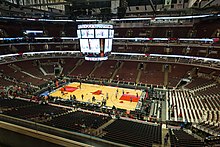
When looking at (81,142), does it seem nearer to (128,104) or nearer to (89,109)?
(89,109)

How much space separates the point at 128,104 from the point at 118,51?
22682 millimetres

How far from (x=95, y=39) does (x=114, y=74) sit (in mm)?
15457

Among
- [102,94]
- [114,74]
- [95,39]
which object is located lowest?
[102,94]

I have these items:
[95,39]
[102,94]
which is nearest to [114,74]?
[102,94]

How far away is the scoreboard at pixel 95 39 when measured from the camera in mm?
23203

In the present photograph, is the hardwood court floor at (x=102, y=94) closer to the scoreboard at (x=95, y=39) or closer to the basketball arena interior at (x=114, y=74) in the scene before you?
the basketball arena interior at (x=114, y=74)

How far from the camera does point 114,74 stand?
37.6m

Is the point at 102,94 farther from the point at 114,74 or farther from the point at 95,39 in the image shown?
the point at 95,39

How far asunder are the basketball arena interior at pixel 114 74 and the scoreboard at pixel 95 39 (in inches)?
5.8

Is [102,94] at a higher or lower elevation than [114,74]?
lower

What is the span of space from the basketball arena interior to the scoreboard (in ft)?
0.48

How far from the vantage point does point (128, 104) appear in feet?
79.9

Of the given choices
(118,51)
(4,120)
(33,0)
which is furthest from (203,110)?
(33,0)

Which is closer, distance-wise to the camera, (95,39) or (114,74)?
(95,39)
